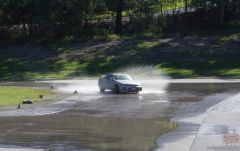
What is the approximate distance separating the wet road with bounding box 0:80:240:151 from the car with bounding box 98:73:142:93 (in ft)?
9.04

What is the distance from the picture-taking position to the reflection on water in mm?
16516

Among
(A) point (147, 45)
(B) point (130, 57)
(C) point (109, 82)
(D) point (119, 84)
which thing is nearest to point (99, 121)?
(D) point (119, 84)

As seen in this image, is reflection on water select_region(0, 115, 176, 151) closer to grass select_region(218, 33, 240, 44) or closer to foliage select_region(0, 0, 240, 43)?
grass select_region(218, 33, 240, 44)

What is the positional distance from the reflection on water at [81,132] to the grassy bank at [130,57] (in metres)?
31.1

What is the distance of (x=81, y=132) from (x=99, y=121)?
123 inches

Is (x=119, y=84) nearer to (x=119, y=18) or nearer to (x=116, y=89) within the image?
(x=116, y=89)

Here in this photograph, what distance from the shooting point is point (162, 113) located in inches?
973

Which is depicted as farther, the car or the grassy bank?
the grassy bank

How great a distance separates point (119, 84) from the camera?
38000 millimetres

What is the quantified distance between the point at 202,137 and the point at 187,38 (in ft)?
171

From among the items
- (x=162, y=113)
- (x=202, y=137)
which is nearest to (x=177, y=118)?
(x=162, y=113)

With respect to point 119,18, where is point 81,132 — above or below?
above

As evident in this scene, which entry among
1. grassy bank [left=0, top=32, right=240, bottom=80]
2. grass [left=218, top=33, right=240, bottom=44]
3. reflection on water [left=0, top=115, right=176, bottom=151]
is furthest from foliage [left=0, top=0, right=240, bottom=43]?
reflection on water [left=0, top=115, right=176, bottom=151]

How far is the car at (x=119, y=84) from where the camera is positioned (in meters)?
37.4
